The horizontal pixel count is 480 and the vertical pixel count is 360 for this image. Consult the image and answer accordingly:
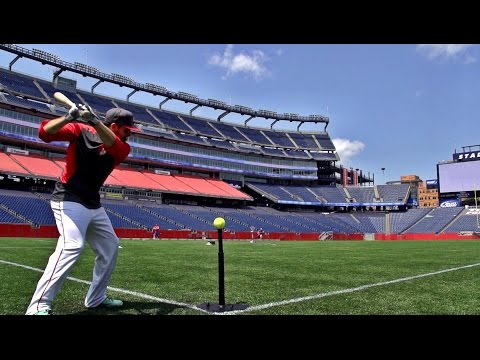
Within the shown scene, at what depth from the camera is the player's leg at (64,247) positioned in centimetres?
376

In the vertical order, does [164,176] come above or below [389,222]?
above

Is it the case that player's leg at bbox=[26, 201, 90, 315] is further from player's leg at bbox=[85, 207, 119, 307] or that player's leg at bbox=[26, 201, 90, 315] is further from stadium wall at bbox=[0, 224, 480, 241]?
stadium wall at bbox=[0, 224, 480, 241]

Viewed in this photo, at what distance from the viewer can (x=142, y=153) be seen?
6088 cm

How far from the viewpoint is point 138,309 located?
14.4 ft

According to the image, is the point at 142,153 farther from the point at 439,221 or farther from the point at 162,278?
the point at 162,278

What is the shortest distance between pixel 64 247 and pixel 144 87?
68049 mm

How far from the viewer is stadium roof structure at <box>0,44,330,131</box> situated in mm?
55381

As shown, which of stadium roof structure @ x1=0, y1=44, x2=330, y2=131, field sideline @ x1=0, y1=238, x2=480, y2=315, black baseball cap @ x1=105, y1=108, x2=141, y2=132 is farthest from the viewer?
stadium roof structure @ x1=0, y1=44, x2=330, y2=131

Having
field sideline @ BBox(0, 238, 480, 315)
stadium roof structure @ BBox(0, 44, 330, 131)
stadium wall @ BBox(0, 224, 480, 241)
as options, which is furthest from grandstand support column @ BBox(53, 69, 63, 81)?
field sideline @ BBox(0, 238, 480, 315)

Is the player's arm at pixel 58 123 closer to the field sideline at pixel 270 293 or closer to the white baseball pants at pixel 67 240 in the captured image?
the white baseball pants at pixel 67 240

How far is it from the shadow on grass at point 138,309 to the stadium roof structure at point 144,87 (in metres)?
50.3

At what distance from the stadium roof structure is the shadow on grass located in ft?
165
